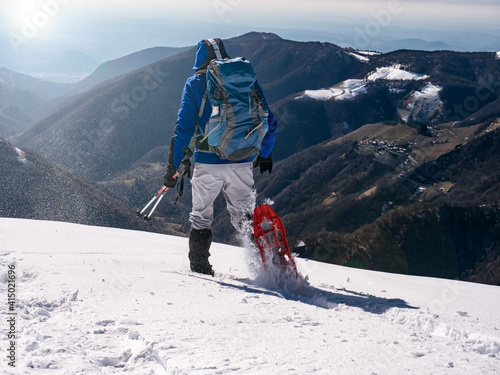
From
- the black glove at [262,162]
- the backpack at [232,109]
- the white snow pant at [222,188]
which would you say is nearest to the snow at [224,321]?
the white snow pant at [222,188]

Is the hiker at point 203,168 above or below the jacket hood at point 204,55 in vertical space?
below

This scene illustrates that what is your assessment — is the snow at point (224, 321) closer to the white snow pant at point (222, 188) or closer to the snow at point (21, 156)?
the white snow pant at point (222, 188)

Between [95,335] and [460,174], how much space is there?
12512cm

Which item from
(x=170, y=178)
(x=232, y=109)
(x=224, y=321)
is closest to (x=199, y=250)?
(x=170, y=178)

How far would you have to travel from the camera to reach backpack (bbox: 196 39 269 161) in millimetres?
5477

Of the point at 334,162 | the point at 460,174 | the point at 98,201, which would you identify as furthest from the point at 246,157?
the point at 334,162

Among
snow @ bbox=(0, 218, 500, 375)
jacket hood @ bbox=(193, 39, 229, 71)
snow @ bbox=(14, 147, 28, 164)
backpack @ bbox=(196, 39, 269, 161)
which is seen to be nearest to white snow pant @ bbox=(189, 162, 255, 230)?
backpack @ bbox=(196, 39, 269, 161)

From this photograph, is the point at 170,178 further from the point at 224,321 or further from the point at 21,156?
the point at 21,156

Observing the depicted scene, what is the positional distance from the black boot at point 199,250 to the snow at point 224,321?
26 cm

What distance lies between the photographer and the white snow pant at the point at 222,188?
20.0 ft

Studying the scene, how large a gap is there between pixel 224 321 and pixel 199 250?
8.40ft

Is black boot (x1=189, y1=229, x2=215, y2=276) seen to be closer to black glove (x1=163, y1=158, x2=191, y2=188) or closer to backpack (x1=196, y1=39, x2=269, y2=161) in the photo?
black glove (x1=163, y1=158, x2=191, y2=188)

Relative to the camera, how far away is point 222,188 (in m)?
6.44

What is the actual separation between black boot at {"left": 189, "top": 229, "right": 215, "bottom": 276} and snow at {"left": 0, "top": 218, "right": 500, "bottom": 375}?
0.26 m
